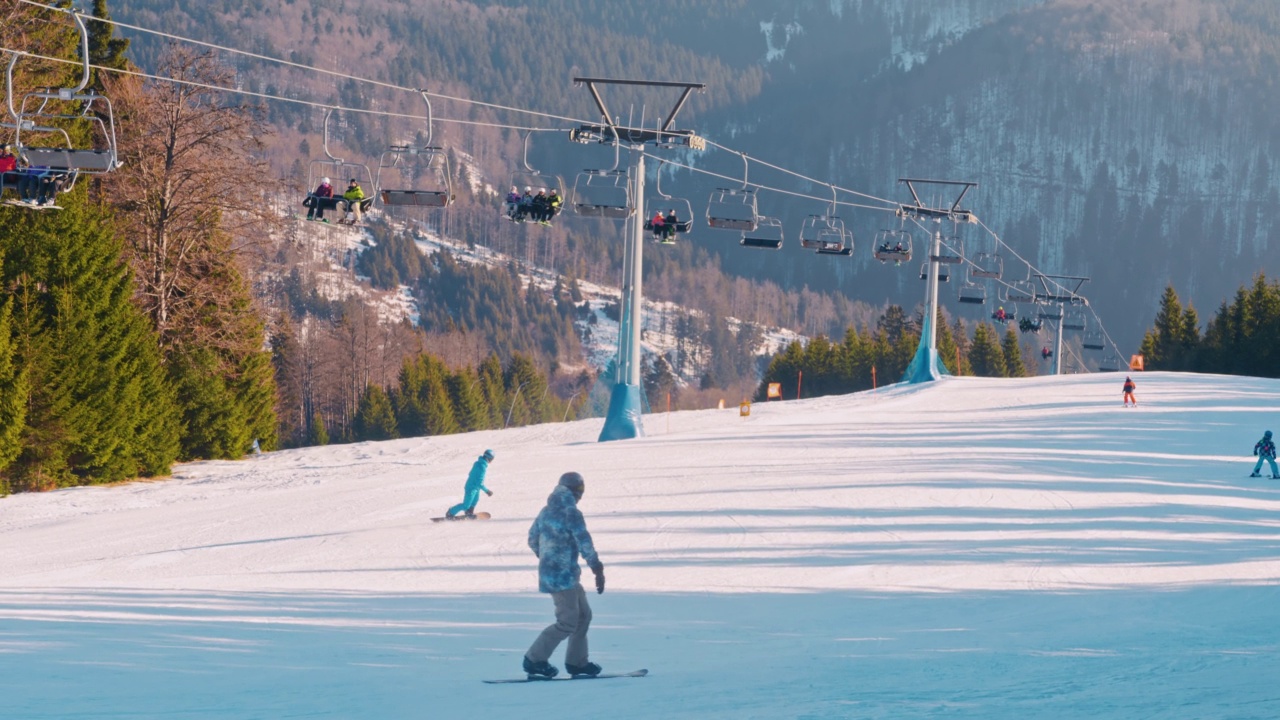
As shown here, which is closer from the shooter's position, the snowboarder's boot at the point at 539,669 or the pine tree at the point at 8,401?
the snowboarder's boot at the point at 539,669

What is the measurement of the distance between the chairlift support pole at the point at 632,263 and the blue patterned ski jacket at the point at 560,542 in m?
17.5

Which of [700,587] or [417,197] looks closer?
[700,587]

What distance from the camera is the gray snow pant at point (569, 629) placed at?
9.97 metres

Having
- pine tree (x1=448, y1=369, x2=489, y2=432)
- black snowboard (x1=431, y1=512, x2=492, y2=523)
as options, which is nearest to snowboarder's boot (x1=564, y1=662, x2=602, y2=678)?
black snowboard (x1=431, y1=512, x2=492, y2=523)

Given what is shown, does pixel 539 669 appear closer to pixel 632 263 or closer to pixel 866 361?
pixel 632 263

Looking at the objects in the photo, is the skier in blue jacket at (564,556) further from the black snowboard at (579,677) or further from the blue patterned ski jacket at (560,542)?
the black snowboard at (579,677)

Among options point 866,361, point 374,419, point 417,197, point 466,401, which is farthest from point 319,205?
point 866,361

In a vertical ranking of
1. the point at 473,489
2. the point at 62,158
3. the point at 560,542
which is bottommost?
the point at 473,489

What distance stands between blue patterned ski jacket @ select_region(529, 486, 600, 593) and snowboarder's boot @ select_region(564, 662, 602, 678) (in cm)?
79

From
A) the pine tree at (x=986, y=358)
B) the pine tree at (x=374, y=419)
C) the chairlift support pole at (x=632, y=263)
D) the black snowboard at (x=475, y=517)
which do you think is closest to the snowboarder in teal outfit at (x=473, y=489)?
the black snowboard at (x=475, y=517)

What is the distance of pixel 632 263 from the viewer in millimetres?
29969

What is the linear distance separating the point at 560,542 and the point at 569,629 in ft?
2.37

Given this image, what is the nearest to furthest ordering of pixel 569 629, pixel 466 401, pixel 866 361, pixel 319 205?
1. pixel 569 629
2. pixel 319 205
3. pixel 466 401
4. pixel 866 361

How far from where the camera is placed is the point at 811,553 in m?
16.4
